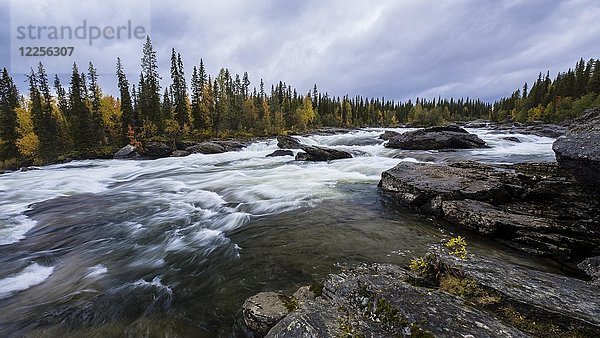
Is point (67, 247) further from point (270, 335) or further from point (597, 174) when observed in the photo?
point (597, 174)

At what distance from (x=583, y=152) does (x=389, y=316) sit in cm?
650

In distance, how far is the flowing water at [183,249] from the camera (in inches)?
223

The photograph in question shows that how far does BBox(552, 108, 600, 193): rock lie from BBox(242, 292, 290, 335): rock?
7.31m

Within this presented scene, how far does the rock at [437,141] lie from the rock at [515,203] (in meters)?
15.0

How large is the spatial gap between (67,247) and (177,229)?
3211 mm

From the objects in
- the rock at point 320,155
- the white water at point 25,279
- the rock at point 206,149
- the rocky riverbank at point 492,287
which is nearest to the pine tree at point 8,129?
the rock at point 206,149

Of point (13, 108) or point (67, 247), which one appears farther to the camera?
point (13, 108)

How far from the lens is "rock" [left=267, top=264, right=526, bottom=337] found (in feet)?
10.5

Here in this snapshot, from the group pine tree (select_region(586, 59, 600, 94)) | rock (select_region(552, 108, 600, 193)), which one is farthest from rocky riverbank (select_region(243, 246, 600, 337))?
pine tree (select_region(586, 59, 600, 94))

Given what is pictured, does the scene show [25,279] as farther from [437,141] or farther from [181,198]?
[437,141]

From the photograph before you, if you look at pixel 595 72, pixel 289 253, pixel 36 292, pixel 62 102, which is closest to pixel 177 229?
pixel 36 292

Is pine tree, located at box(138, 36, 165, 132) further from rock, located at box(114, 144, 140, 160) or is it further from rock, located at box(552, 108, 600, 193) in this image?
rock, located at box(552, 108, 600, 193)

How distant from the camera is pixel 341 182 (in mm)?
15742

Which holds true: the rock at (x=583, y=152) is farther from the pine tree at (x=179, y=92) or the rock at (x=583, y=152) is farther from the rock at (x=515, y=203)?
the pine tree at (x=179, y=92)
